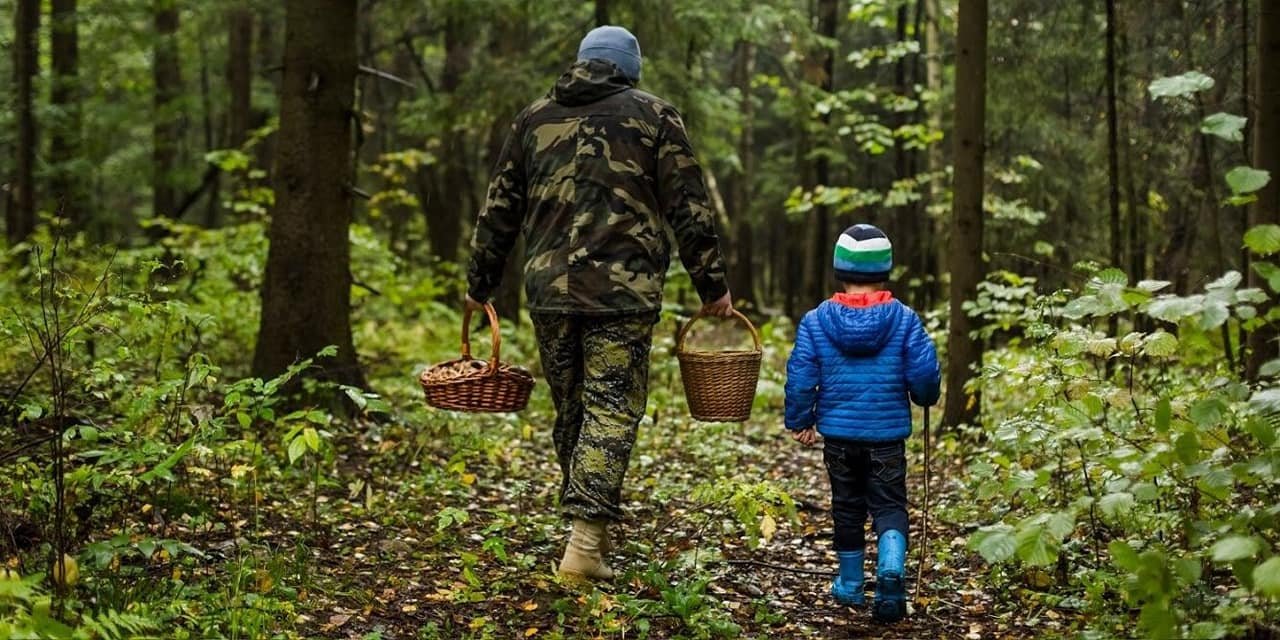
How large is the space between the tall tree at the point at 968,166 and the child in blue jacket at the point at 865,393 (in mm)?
3631

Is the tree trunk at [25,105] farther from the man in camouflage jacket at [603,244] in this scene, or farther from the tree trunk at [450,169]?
the man in camouflage jacket at [603,244]

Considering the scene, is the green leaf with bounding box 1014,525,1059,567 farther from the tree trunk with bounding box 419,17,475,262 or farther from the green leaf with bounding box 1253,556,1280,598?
the tree trunk with bounding box 419,17,475,262

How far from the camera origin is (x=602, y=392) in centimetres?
505

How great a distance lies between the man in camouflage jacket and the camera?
499 cm

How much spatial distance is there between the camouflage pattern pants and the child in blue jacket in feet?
2.44

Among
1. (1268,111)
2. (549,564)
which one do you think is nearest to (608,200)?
(549,564)

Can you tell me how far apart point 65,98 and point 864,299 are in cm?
1546

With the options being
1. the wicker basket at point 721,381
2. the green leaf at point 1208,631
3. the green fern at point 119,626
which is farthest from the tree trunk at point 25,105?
the green leaf at point 1208,631

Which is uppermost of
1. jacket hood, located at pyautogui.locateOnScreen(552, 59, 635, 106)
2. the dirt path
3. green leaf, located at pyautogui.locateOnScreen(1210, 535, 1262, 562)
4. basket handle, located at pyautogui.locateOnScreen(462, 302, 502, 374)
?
jacket hood, located at pyautogui.locateOnScreen(552, 59, 635, 106)

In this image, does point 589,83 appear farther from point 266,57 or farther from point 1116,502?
point 266,57

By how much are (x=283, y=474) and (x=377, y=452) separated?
108 cm

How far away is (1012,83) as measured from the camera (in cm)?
1399

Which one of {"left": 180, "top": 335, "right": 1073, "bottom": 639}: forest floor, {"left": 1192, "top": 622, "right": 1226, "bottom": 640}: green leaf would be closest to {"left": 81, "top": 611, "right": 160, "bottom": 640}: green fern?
{"left": 180, "top": 335, "right": 1073, "bottom": 639}: forest floor

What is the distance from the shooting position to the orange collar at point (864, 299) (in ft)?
15.7
